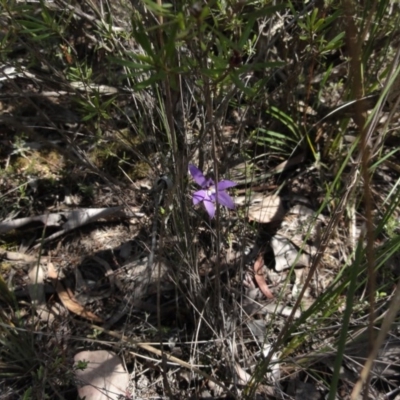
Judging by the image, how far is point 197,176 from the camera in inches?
56.9

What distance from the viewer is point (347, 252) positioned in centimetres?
187

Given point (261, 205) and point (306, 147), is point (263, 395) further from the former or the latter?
point (306, 147)

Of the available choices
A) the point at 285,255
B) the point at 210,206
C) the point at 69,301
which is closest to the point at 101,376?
the point at 69,301

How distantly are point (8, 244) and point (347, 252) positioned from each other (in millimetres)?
1205

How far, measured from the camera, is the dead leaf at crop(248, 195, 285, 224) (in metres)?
1.89

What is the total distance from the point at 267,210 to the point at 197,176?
0.55 meters

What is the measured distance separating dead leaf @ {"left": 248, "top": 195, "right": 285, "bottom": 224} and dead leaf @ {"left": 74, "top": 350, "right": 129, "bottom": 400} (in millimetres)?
684

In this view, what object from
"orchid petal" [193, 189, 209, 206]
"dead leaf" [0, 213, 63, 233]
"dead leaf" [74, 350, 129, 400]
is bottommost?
"dead leaf" [74, 350, 129, 400]

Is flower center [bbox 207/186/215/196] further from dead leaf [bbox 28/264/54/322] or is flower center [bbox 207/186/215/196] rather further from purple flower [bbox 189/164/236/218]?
dead leaf [bbox 28/264/54/322]

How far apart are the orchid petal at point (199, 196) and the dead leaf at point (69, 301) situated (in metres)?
0.58

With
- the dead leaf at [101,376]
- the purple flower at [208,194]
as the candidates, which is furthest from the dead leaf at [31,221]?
the purple flower at [208,194]

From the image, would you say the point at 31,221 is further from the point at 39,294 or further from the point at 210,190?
the point at 210,190

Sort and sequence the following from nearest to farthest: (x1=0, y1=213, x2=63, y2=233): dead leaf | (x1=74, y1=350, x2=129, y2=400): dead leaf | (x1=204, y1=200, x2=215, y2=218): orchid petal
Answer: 1. (x1=204, y1=200, x2=215, y2=218): orchid petal
2. (x1=74, y1=350, x2=129, y2=400): dead leaf
3. (x1=0, y1=213, x2=63, y2=233): dead leaf

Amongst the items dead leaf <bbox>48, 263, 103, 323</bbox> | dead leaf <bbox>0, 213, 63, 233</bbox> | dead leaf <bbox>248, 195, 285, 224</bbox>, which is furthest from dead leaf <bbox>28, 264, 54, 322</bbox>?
dead leaf <bbox>248, 195, 285, 224</bbox>
